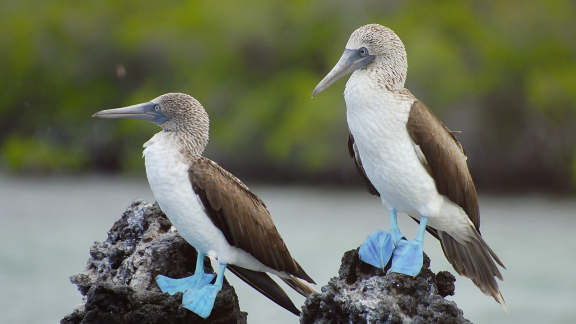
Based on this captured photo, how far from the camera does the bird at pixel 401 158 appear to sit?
4059mm

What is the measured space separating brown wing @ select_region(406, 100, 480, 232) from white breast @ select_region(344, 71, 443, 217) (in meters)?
0.05

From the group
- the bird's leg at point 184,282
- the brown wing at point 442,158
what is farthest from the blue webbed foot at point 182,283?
the brown wing at point 442,158

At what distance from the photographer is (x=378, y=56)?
4289 mm

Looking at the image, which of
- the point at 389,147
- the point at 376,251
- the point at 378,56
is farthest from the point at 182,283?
the point at 378,56

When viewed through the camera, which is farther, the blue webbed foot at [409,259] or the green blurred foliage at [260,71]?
the green blurred foliage at [260,71]

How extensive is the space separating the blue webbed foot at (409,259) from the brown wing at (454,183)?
1.47 feet

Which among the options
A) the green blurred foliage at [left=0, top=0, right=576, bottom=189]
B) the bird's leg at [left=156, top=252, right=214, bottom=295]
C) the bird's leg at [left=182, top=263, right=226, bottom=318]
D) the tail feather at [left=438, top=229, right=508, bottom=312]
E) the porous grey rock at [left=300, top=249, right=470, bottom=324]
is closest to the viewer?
the porous grey rock at [left=300, top=249, right=470, bottom=324]

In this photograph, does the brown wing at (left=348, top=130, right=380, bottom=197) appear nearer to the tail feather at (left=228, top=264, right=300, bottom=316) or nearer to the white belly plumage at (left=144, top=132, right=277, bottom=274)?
the tail feather at (left=228, top=264, right=300, bottom=316)

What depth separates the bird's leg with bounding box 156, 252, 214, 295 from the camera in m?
4.25

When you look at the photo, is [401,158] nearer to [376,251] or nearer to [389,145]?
[389,145]

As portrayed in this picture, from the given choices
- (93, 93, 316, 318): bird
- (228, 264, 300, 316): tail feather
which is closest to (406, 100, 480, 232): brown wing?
(93, 93, 316, 318): bird

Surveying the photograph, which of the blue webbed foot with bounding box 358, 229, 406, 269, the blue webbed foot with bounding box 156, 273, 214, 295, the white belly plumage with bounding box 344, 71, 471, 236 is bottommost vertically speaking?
the blue webbed foot with bounding box 156, 273, 214, 295

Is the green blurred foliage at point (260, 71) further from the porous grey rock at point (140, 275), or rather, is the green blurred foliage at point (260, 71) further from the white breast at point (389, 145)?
the white breast at point (389, 145)

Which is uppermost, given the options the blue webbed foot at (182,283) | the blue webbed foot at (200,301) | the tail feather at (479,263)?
the tail feather at (479,263)
